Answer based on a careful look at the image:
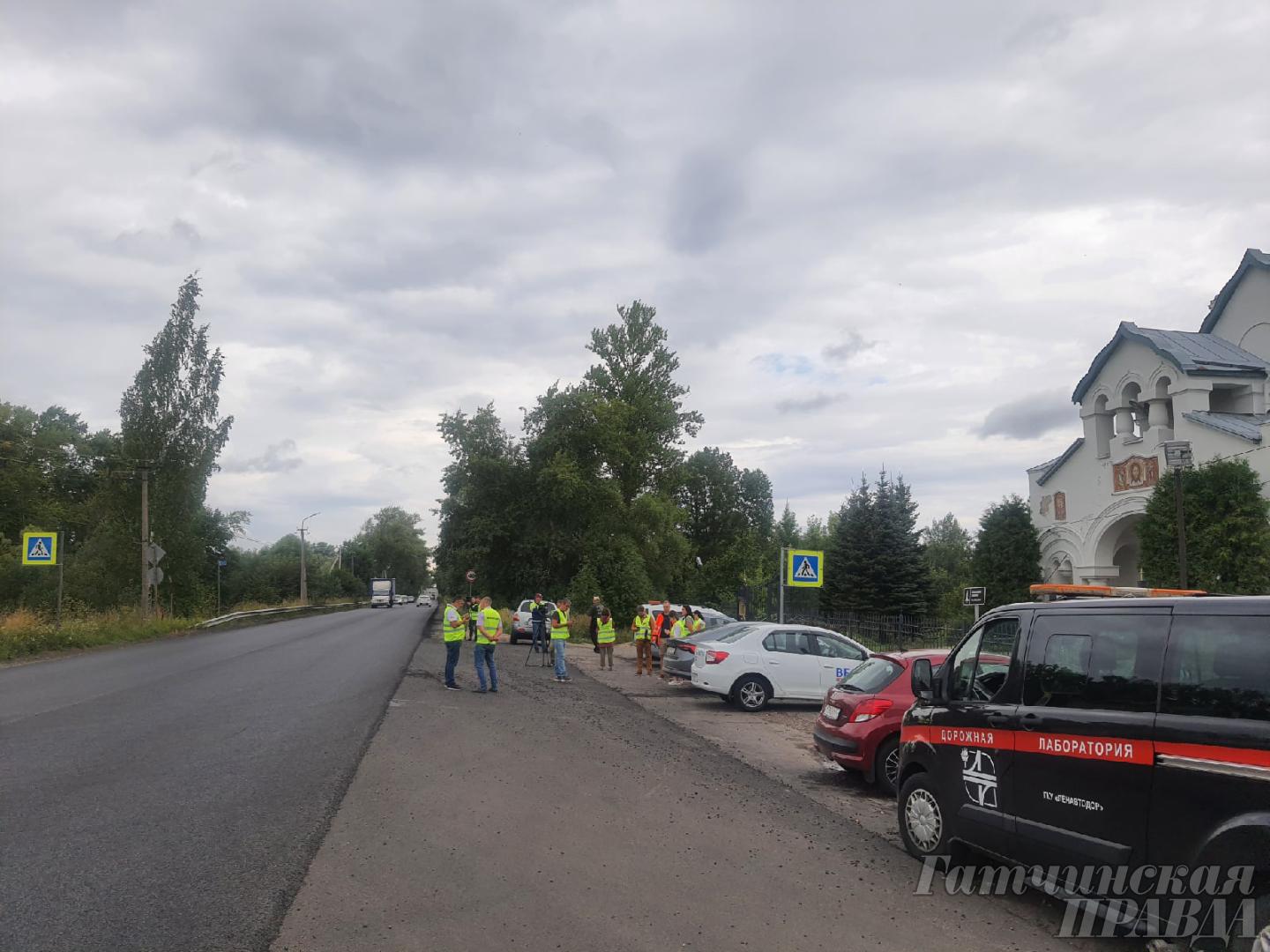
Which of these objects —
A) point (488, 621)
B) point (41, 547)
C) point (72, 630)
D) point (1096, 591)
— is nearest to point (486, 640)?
point (488, 621)

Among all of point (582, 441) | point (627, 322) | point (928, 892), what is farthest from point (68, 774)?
point (627, 322)

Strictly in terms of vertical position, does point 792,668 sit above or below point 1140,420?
below

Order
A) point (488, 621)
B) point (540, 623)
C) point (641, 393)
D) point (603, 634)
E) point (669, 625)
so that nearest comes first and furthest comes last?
point (488, 621), point (669, 625), point (603, 634), point (540, 623), point (641, 393)

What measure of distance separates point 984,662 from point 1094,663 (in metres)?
1.18

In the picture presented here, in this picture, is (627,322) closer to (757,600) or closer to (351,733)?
(757,600)

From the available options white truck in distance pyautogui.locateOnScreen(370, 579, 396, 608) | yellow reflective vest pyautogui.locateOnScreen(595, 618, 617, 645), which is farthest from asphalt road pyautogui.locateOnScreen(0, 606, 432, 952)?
white truck in distance pyautogui.locateOnScreen(370, 579, 396, 608)

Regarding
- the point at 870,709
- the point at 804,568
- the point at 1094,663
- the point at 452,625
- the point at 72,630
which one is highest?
the point at 804,568

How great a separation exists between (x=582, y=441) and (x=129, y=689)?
122ft

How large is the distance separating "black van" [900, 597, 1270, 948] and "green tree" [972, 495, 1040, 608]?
21651mm

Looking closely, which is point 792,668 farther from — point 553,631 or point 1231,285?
point 1231,285

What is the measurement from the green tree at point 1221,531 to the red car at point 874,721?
13481 millimetres

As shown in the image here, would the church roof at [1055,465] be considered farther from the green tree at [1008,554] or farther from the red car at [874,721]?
the red car at [874,721]

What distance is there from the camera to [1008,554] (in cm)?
2733

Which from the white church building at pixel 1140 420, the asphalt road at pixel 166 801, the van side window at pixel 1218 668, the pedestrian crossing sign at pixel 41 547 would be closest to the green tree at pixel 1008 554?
the white church building at pixel 1140 420
